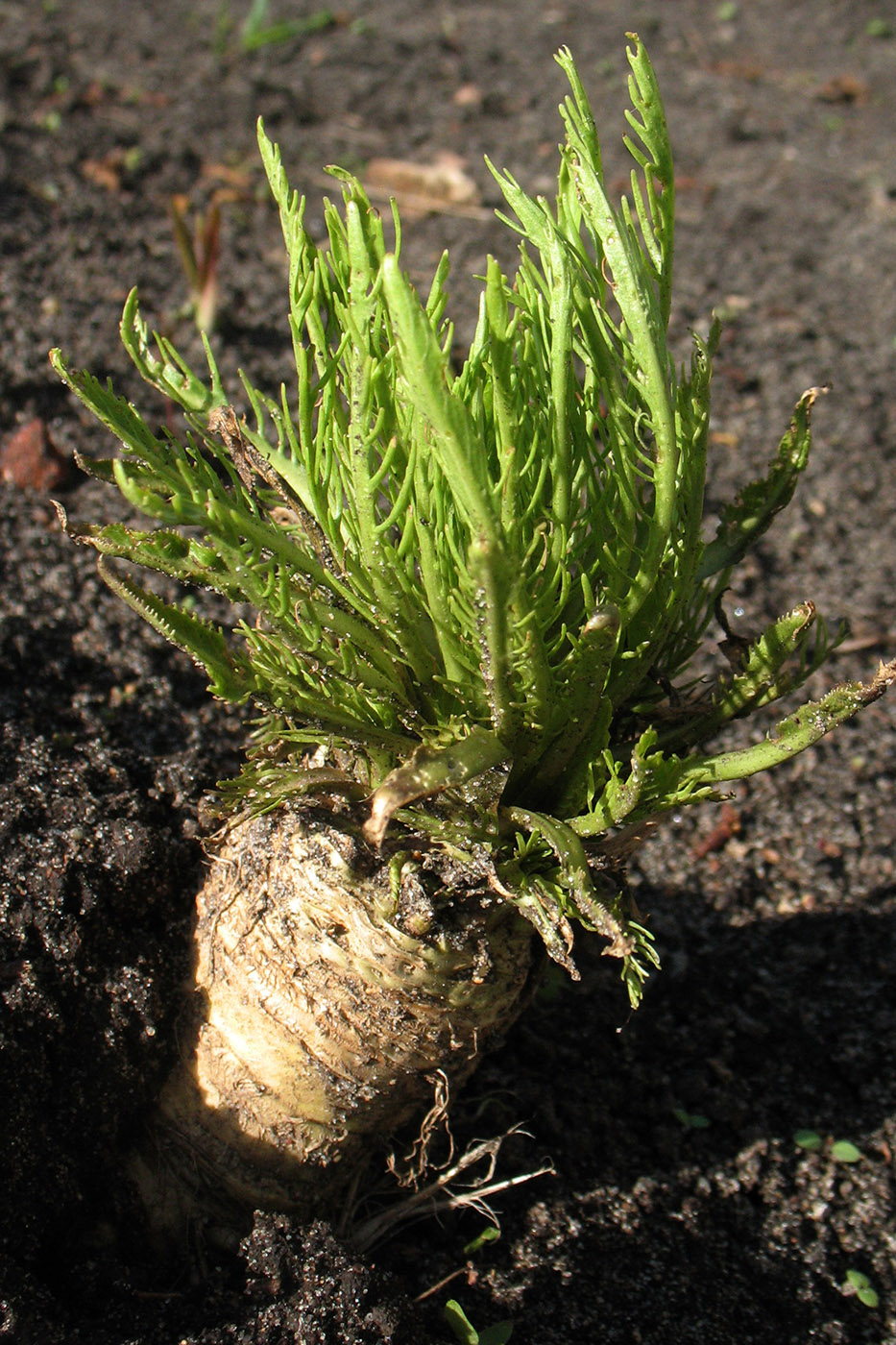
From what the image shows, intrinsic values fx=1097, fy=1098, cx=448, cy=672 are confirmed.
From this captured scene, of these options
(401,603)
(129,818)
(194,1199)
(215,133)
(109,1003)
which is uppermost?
(215,133)

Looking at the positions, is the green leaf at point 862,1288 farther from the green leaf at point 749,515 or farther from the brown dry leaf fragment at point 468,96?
the brown dry leaf fragment at point 468,96

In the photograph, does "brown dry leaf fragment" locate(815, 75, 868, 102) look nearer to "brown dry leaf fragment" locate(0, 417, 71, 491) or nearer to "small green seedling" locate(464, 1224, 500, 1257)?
"brown dry leaf fragment" locate(0, 417, 71, 491)

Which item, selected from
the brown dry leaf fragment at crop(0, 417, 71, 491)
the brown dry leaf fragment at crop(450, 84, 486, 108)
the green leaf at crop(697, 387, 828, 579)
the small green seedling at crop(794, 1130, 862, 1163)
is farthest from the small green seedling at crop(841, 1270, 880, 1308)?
the brown dry leaf fragment at crop(450, 84, 486, 108)

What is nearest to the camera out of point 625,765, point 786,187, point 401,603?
point 401,603

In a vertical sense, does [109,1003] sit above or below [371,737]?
below

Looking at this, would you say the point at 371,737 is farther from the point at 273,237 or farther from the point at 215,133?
the point at 215,133

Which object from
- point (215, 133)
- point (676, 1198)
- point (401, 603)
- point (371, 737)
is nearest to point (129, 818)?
point (371, 737)

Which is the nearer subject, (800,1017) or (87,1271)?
(87,1271)

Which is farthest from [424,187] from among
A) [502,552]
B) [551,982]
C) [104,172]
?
[502,552]
